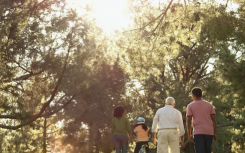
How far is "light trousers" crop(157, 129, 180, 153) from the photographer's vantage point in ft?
26.4

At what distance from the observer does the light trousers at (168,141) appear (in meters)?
8.05

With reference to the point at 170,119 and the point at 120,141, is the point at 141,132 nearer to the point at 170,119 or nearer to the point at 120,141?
the point at 120,141

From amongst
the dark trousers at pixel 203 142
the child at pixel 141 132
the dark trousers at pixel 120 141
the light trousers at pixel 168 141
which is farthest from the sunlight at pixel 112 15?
the dark trousers at pixel 203 142

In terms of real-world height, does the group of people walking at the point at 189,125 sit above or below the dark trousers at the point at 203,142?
above

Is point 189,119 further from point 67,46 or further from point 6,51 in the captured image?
point 67,46

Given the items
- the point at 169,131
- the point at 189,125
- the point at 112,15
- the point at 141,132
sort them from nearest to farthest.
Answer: the point at 189,125 < the point at 169,131 < the point at 141,132 < the point at 112,15

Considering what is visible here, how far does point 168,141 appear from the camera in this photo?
8.12 metres

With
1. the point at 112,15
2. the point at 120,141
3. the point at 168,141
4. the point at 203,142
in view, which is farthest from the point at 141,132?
the point at 203,142

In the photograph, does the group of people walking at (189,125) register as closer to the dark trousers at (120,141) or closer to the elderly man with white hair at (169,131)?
the elderly man with white hair at (169,131)

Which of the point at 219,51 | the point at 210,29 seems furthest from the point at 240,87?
the point at 210,29

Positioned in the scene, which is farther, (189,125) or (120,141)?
(120,141)

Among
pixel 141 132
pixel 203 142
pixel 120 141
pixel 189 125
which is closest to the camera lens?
pixel 203 142

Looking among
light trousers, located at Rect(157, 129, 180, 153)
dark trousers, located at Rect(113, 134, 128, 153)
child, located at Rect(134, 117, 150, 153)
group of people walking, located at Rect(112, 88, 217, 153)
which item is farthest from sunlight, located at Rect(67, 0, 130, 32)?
light trousers, located at Rect(157, 129, 180, 153)

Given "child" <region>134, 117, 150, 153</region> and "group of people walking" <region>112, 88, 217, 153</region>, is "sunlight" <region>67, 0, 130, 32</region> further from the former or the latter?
"group of people walking" <region>112, 88, 217, 153</region>
